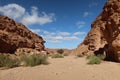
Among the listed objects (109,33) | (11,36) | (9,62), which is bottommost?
(9,62)

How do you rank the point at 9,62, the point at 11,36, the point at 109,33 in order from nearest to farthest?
1. the point at 9,62
2. the point at 109,33
3. the point at 11,36

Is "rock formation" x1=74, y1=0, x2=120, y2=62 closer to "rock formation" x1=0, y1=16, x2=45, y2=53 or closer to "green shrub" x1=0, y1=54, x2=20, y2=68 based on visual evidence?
"green shrub" x1=0, y1=54, x2=20, y2=68

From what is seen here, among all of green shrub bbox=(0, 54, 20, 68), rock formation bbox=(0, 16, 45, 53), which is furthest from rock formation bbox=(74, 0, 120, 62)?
rock formation bbox=(0, 16, 45, 53)

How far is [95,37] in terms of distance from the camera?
1260 inches

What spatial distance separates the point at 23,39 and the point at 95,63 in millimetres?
20506

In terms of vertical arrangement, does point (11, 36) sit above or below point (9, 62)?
above

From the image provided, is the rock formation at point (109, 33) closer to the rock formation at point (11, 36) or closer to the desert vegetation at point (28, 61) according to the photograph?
the desert vegetation at point (28, 61)

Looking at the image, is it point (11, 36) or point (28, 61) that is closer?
point (28, 61)

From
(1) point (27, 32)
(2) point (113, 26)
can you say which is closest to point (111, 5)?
(2) point (113, 26)

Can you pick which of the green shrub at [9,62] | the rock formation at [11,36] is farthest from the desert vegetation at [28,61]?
the rock formation at [11,36]

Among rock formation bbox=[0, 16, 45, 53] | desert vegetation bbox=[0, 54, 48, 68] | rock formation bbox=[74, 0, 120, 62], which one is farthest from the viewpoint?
rock formation bbox=[0, 16, 45, 53]

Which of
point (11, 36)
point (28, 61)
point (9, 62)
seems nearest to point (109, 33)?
point (28, 61)

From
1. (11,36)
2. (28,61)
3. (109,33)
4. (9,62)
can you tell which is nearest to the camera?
(28,61)

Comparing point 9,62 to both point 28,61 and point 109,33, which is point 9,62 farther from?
point 109,33
